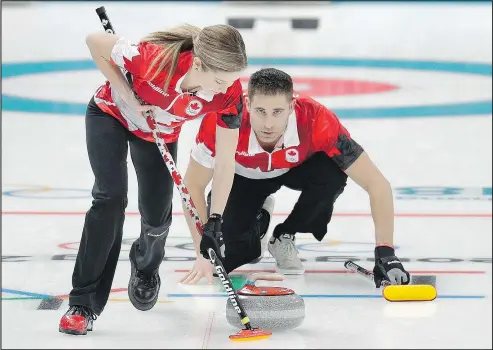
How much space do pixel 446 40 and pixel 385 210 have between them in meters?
7.74

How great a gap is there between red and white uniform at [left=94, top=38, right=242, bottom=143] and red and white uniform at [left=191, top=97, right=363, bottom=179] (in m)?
0.48

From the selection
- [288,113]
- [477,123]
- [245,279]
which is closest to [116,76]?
[288,113]

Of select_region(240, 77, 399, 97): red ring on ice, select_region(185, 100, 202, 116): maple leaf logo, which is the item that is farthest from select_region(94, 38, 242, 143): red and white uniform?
select_region(240, 77, 399, 97): red ring on ice

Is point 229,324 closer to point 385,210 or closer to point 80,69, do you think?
point 385,210

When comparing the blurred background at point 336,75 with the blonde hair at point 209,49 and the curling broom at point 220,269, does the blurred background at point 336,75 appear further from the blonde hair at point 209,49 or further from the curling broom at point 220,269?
the blonde hair at point 209,49

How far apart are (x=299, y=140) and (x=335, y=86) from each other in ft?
15.5

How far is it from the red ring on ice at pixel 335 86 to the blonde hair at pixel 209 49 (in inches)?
197

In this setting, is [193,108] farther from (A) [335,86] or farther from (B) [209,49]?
(A) [335,86]

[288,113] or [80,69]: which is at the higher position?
[288,113]

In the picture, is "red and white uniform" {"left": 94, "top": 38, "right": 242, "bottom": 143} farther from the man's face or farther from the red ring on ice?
the red ring on ice

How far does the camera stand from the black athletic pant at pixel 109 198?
11.0ft

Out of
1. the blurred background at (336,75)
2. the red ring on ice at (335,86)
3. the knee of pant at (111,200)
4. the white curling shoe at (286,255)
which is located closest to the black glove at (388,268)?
the white curling shoe at (286,255)

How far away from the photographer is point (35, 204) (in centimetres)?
533

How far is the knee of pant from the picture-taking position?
3334mm
